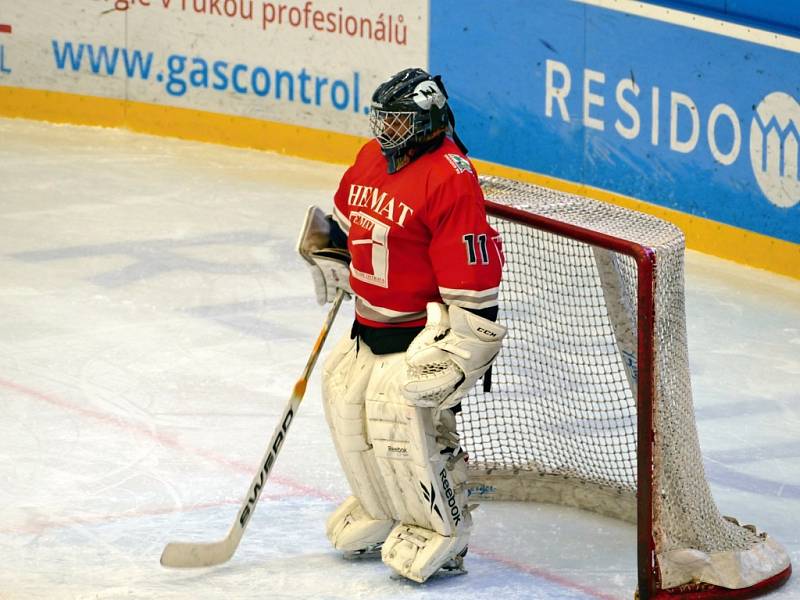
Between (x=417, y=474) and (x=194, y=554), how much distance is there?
629 millimetres

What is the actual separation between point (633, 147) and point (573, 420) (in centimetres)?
302

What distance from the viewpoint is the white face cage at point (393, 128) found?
13.1 ft

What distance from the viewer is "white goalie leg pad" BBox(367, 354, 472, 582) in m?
4.05

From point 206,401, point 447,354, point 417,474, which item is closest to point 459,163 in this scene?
point 447,354

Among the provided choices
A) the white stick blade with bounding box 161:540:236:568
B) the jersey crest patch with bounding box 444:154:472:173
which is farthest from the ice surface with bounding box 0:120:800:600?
the jersey crest patch with bounding box 444:154:472:173

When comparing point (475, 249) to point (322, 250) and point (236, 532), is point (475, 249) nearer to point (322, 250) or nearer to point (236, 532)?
point (322, 250)

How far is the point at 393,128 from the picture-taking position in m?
4.01

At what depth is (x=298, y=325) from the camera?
6555 mm

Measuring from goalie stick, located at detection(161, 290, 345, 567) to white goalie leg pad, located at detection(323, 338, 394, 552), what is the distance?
93 millimetres

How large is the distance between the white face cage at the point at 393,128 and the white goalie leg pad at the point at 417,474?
510 mm

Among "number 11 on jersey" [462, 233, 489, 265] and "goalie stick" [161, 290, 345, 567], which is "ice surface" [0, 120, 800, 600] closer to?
"goalie stick" [161, 290, 345, 567]

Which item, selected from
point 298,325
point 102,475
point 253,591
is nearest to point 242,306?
point 298,325

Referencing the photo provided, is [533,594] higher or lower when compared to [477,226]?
lower

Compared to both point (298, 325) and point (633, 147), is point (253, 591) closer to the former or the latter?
point (298, 325)
